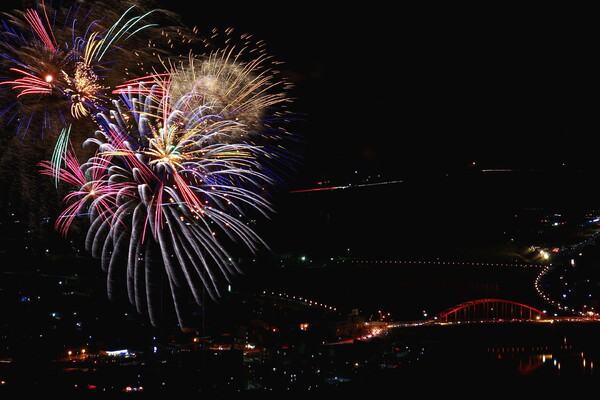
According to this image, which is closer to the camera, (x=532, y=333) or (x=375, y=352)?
(x=375, y=352)

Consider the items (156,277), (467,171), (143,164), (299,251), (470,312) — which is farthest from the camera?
(299,251)

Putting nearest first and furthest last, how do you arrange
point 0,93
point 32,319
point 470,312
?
point 0,93
point 32,319
point 470,312

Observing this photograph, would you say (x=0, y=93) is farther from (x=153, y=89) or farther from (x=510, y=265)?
(x=510, y=265)

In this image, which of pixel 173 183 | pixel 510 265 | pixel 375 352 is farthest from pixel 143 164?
pixel 510 265

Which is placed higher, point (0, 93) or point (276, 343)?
Result: point (0, 93)

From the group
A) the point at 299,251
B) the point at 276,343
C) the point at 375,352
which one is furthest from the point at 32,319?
the point at 299,251

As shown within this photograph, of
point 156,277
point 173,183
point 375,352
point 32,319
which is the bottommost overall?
point 375,352
